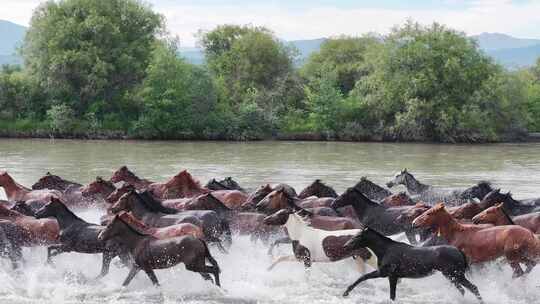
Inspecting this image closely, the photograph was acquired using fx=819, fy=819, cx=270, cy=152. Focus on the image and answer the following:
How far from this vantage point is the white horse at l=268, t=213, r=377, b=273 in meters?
9.91

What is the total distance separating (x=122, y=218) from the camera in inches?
384

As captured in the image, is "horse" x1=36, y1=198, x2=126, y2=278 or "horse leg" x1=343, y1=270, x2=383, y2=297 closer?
"horse leg" x1=343, y1=270, x2=383, y2=297

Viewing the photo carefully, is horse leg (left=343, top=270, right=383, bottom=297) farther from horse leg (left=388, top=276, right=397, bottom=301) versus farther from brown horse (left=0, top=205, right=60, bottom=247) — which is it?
brown horse (left=0, top=205, right=60, bottom=247)

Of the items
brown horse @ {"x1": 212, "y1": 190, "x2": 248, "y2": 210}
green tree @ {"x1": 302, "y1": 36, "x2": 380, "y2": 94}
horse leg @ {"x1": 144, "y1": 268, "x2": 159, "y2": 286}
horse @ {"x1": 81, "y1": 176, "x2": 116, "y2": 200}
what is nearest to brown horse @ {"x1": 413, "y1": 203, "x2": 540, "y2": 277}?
horse leg @ {"x1": 144, "y1": 268, "x2": 159, "y2": 286}

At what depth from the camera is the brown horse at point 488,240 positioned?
931 cm

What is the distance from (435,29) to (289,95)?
35.7 feet

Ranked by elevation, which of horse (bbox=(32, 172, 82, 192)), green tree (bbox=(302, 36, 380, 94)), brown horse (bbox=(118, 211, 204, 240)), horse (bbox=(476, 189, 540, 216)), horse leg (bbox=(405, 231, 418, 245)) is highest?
green tree (bbox=(302, 36, 380, 94))

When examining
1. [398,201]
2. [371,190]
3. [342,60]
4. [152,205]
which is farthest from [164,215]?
[342,60]

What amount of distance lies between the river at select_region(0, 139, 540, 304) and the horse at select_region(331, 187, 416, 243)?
1002 mm

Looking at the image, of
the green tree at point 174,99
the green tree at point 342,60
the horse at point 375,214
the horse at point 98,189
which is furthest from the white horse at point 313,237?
the green tree at point 342,60

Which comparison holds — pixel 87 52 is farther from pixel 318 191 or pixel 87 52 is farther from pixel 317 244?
pixel 317 244

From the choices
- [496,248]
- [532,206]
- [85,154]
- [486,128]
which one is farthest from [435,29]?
[496,248]

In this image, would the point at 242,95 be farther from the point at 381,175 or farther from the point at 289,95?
the point at 381,175

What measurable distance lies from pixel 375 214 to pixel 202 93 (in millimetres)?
37490
